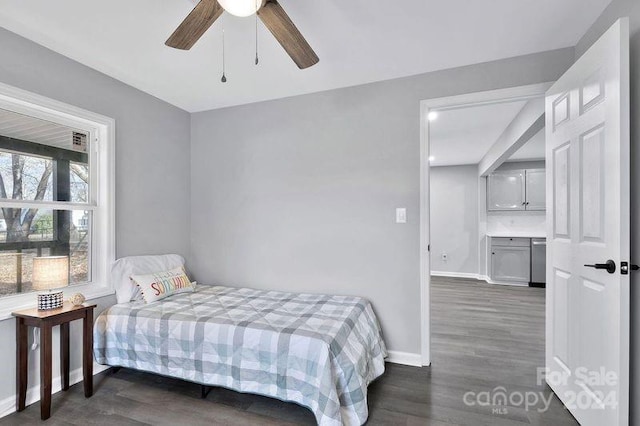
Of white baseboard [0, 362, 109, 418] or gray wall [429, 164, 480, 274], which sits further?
gray wall [429, 164, 480, 274]

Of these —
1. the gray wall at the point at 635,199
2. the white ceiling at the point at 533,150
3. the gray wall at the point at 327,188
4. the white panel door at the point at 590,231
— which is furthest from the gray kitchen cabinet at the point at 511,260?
the gray wall at the point at 635,199

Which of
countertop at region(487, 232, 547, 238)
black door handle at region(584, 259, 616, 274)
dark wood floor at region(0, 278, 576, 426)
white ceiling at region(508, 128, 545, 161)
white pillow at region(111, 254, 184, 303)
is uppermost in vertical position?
white ceiling at region(508, 128, 545, 161)

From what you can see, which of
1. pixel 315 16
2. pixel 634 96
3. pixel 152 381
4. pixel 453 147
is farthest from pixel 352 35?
pixel 453 147

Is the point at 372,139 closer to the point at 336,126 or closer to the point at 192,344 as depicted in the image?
the point at 336,126

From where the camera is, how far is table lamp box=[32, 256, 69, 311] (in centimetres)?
201

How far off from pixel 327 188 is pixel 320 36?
131 centimetres

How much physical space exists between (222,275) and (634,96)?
3.47 metres

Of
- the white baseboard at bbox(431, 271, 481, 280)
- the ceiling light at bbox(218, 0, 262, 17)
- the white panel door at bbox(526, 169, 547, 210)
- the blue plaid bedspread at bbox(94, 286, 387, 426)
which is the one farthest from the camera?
the white baseboard at bbox(431, 271, 481, 280)

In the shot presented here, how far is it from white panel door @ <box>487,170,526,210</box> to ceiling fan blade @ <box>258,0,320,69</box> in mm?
5690

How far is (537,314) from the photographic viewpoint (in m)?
4.01

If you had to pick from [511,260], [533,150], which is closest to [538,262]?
[511,260]

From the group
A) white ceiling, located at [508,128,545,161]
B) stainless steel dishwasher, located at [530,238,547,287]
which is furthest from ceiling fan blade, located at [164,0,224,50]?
stainless steel dishwasher, located at [530,238,547,287]

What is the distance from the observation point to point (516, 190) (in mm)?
6172

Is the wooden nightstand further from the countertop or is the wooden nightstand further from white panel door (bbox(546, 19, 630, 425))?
the countertop
